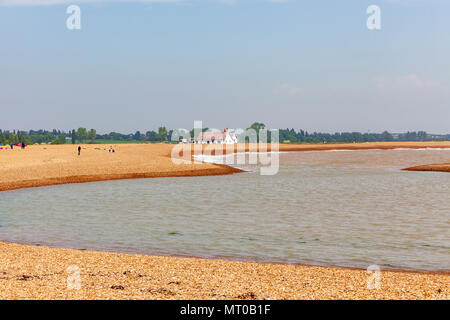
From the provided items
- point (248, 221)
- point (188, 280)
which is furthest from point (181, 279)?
point (248, 221)

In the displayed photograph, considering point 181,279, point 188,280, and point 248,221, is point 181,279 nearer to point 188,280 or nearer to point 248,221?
point 188,280

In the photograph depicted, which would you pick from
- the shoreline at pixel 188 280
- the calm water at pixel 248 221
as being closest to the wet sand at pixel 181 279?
the shoreline at pixel 188 280

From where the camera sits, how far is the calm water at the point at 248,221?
17828mm

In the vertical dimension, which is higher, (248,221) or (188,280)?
(188,280)

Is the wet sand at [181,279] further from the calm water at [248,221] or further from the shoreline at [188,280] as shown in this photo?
the calm water at [248,221]

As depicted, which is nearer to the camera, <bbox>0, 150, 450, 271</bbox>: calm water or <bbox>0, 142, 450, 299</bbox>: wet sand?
<bbox>0, 142, 450, 299</bbox>: wet sand

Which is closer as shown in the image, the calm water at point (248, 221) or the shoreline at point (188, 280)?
the shoreline at point (188, 280)

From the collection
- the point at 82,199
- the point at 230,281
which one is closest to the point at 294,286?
the point at 230,281

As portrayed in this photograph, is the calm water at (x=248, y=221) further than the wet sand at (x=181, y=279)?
Yes

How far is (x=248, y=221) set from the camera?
25.4 metres

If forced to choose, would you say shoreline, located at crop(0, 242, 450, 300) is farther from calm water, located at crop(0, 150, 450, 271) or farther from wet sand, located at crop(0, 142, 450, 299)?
calm water, located at crop(0, 150, 450, 271)

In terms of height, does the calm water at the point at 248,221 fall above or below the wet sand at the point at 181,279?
below

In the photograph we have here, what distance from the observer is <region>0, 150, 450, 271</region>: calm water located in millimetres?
17828

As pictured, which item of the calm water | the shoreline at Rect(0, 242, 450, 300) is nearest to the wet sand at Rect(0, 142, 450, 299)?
the shoreline at Rect(0, 242, 450, 300)
